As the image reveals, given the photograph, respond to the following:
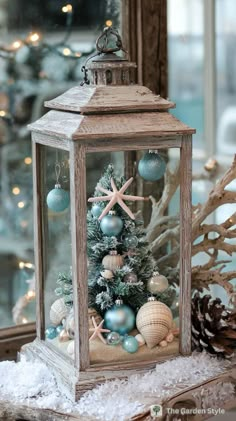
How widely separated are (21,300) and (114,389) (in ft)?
1.49

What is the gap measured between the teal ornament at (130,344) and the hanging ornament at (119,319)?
2 cm

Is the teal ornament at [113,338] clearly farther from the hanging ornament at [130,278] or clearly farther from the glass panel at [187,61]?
the glass panel at [187,61]

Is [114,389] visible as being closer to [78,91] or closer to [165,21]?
[78,91]

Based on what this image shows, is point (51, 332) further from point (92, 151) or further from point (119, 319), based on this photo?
point (92, 151)

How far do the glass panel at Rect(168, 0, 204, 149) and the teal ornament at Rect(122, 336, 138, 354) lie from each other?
119 centimetres

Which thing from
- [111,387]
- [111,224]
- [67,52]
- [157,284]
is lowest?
[111,387]

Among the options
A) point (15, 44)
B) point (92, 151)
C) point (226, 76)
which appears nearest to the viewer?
point (92, 151)

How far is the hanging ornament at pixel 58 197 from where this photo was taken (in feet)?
3.78

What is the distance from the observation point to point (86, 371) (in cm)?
112

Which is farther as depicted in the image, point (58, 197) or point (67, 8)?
point (67, 8)

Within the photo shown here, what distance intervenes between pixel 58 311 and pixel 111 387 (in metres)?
0.17

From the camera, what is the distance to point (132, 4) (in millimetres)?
1492

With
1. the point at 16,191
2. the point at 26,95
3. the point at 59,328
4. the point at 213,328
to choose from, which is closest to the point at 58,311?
the point at 59,328

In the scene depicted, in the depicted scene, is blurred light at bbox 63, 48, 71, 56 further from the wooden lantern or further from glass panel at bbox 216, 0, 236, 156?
glass panel at bbox 216, 0, 236, 156
